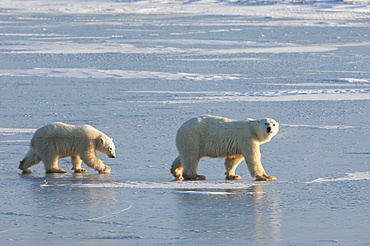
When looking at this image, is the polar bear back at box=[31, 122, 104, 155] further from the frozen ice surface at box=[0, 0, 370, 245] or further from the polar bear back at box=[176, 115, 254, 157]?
the polar bear back at box=[176, 115, 254, 157]

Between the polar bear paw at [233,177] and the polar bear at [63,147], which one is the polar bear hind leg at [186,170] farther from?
the polar bear at [63,147]

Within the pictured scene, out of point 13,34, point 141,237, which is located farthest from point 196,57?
point 141,237

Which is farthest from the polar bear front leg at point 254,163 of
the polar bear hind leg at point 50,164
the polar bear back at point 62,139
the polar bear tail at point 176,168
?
the polar bear hind leg at point 50,164

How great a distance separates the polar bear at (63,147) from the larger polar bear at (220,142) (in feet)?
2.38

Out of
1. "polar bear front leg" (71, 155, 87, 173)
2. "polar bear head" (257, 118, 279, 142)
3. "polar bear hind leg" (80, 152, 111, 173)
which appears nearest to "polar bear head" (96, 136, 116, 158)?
"polar bear hind leg" (80, 152, 111, 173)

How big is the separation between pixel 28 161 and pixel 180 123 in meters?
2.60

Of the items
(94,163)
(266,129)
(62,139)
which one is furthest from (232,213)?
(62,139)

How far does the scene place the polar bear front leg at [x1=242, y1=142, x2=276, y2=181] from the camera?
6383mm

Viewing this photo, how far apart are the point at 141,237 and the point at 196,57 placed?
12556 mm

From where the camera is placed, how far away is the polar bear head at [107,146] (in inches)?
276

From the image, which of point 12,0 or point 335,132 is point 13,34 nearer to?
point 335,132

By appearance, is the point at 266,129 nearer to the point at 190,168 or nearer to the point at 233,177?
the point at 233,177

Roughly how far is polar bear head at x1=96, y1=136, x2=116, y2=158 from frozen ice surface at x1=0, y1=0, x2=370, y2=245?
17 cm

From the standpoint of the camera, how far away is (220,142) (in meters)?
6.68
